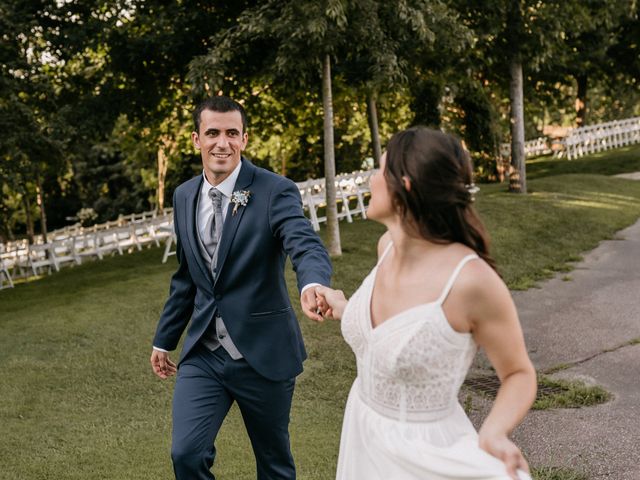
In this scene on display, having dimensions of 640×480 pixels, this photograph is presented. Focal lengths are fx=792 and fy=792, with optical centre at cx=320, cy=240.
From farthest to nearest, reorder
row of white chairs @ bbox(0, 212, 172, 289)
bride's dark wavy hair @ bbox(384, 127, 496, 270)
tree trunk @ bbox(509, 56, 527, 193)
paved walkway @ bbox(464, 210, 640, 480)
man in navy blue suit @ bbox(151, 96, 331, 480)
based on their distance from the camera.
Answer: row of white chairs @ bbox(0, 212, 172, 289) < tree trunk @ bbox(509, 56, 527, 193) < paved walkway @ bbox(464, 210, 640, 480) < man in navy blue suit @ bbox(151, 96, 331, 480) < bride's dark wavy hair @ bbox(384, 127, 496, 270)

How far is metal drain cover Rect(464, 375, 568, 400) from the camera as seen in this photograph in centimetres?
723

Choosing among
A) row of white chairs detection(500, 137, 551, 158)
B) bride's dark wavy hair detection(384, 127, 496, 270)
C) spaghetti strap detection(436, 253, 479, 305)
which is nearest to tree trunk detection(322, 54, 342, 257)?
bride's dark wavy hair detection(384, 127, 496, 270)

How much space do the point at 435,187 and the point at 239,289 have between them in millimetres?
1818

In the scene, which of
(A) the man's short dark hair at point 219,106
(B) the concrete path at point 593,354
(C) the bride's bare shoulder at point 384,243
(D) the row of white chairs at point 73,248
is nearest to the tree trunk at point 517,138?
(B) the concrete path at point 593,354

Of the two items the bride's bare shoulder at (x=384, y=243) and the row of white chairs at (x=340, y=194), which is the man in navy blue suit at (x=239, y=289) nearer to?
the bride's bare shoulder at (x=384, y=243)

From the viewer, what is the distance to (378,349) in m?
2.45

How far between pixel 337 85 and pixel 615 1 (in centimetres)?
821

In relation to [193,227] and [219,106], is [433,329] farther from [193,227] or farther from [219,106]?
[219,106]

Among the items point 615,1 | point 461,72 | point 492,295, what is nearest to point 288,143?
point 461,72

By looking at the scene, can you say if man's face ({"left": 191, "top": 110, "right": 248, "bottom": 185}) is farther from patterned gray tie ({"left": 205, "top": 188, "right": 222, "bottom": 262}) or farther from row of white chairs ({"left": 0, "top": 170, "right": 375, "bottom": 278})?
row of white chairs ({"left": 0, "top": 170, "right": 375, "bottom": 278})

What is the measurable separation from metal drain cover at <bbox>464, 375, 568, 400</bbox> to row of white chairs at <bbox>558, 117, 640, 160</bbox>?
27.0 metres

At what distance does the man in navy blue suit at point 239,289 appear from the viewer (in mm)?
3877

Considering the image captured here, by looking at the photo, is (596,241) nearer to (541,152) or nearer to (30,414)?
(30,414)

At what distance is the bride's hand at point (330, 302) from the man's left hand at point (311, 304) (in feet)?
0.08
